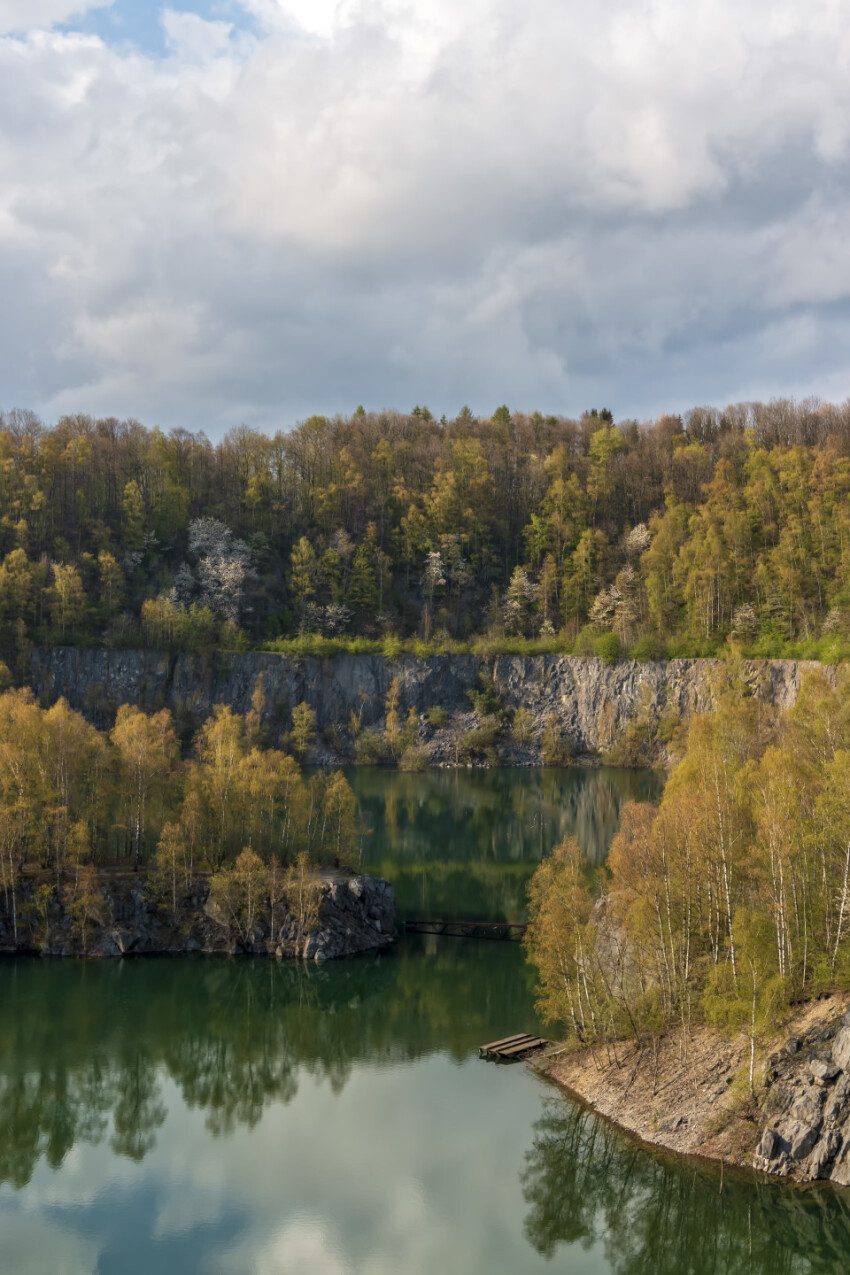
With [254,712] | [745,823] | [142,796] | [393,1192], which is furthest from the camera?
[254,712]

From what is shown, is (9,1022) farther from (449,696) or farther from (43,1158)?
(449,696)

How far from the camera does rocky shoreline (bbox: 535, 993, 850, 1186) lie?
1181 inches

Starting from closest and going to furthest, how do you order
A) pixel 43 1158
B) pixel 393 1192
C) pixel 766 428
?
pixel 393 1192 < pixel 43 1158 < pixel 766 428

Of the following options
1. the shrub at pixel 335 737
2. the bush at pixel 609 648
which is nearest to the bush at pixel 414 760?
the shrub at pixel 335 737

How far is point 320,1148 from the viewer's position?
3456 centimetres

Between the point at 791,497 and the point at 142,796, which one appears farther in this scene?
the point at 791,497

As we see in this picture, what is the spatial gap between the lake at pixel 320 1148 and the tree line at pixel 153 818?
4.06 m

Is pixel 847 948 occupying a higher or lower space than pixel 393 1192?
higher

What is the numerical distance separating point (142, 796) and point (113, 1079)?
19.3m

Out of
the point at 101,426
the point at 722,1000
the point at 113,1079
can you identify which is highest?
the point at 101,426

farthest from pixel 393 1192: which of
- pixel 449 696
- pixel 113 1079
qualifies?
pixel 449 696

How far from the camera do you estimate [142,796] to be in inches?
2255

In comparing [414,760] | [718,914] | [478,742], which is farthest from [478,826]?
[718,914]

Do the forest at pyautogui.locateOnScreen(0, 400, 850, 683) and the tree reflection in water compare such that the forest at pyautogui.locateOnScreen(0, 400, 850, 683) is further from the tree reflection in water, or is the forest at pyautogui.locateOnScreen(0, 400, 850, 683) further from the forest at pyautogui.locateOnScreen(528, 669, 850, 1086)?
the tree reflection in water
